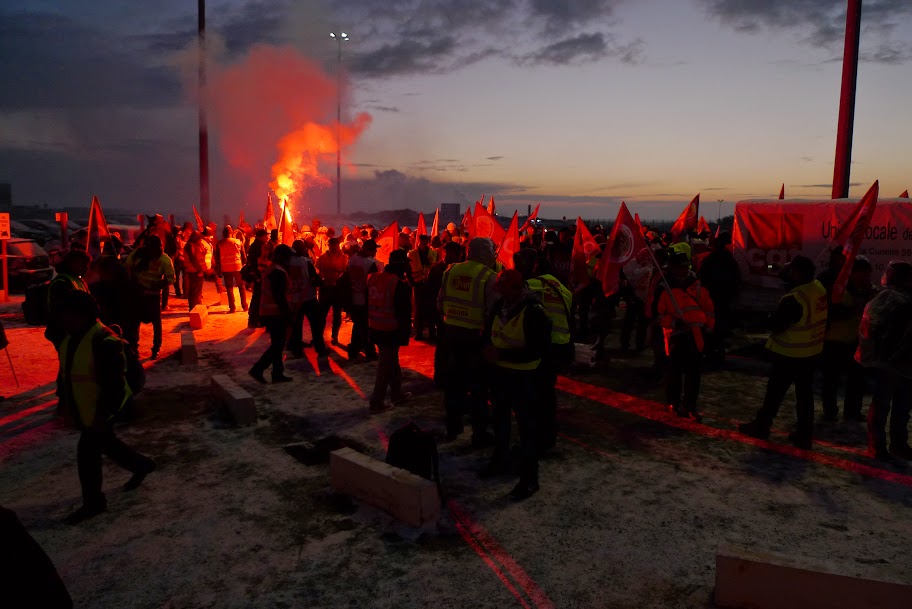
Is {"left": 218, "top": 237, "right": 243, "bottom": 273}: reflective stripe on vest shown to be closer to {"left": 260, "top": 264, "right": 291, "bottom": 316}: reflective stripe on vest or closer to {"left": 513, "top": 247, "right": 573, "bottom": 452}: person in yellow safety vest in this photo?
{"left": 260, "top": 264, "right": 291, "bottom": 316}: reflective stripe on vest

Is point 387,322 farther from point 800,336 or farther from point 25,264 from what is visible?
point 25,264

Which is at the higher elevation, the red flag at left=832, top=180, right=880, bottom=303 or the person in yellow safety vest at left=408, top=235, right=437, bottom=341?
the red flag at left=832, top=180, right=880, bottom=303

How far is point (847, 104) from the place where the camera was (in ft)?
44.4

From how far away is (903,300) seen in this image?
19.2 feet

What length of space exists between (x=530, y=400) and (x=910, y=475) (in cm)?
372

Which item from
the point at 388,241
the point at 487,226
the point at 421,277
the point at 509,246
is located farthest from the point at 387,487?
the point at 388,241

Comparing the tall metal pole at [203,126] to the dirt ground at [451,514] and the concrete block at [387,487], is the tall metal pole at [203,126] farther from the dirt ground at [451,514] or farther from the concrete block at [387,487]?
the concrete block at [387,487]

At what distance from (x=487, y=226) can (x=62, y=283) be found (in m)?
6.84

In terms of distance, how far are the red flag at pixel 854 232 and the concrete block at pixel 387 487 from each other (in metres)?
5.33

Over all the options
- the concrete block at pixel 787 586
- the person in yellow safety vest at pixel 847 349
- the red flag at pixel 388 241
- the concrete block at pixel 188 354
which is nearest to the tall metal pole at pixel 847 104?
the person in yellow safety vest at pixel 847 349

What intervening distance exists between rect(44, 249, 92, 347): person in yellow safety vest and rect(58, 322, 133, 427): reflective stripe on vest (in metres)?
2.27

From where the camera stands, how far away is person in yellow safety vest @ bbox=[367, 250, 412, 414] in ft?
24.1

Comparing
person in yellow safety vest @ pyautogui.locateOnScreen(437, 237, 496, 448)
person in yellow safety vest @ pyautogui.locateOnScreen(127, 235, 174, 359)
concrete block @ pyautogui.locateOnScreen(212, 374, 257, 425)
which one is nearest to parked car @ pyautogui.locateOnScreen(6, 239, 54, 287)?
person in yellow safety vest @ pyautogui.locateOnScreen(127, 235, 174, 359)

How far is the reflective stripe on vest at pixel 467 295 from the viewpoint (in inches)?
249
